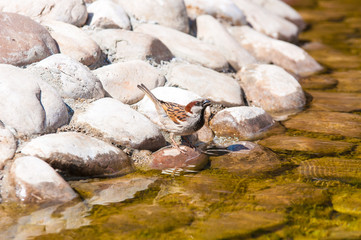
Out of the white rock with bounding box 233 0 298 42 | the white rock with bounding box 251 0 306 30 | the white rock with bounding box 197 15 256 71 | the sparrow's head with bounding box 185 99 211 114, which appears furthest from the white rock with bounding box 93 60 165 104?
the white rock with bounding box 251 0 306 30

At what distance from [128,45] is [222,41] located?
231 centimetres

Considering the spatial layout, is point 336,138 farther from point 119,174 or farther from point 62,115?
point 62,115

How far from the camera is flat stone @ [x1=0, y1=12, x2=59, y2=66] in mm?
6293

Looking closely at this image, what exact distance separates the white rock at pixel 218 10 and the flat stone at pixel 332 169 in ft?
16.6

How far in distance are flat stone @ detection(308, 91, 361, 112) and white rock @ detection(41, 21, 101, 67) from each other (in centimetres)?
384

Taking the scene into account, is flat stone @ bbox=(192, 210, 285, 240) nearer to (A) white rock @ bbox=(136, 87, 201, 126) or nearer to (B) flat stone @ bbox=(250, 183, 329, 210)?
(B) flat stone @ bbox=(250, 183, 329, 210)

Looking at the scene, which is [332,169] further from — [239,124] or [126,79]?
[126,79]

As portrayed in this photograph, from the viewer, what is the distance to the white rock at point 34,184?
461 cm

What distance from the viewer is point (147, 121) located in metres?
6.20

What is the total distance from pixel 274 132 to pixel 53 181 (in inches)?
143

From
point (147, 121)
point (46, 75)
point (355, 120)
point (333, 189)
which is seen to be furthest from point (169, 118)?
point (355, 120)

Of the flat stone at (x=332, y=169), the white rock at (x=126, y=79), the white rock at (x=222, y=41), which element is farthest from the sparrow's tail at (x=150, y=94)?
the white rock at (x=222, y=41)

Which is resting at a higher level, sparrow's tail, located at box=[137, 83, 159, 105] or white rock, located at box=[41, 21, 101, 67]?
white rock, located at box=[41, 21, 101, 67]

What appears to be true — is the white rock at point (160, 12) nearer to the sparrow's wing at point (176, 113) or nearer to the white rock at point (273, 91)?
the white rock at point (273, 91)
